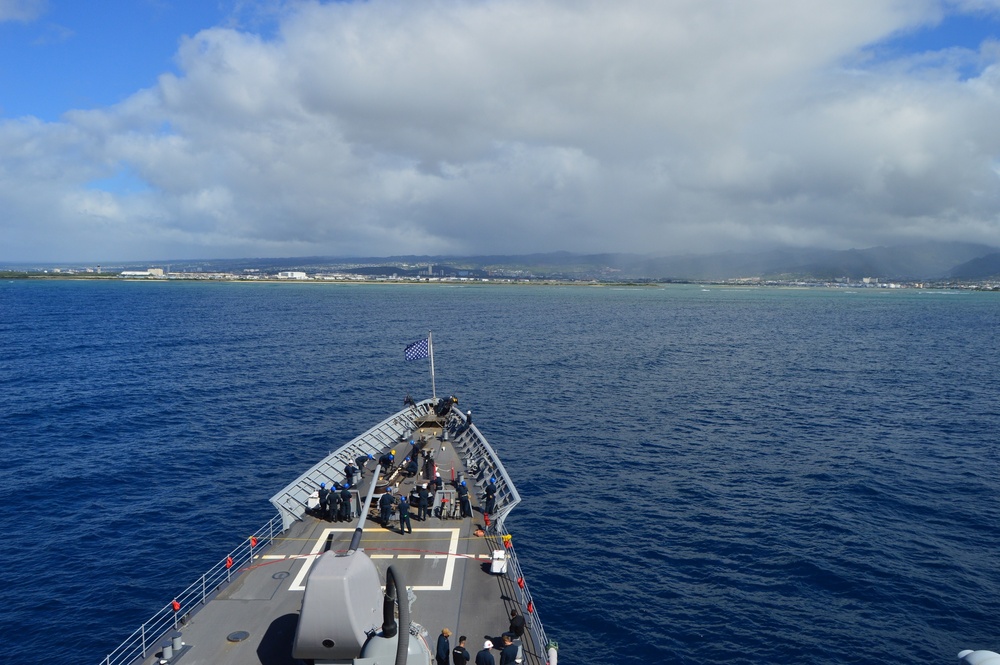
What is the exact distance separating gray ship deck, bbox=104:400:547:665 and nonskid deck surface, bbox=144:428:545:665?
0.04m

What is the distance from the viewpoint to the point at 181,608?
32938 millimetres

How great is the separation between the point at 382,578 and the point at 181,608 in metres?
14.5

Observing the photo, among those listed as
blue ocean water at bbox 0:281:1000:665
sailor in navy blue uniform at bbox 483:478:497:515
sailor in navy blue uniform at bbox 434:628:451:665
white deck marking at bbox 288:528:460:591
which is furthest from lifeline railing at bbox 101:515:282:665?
sailor in navy blue uniform at bbox 483:478:497:515

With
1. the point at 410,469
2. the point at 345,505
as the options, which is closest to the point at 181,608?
the point at 345,505

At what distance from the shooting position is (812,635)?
3062 cm

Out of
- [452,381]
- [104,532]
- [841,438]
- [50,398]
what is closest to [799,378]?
[841,438]

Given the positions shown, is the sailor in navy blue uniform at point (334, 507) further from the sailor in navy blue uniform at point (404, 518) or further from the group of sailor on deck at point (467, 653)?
the group of sailor on deck at point (467, 653)

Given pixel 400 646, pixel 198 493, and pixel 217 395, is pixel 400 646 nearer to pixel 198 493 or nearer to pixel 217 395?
pixel 198 493

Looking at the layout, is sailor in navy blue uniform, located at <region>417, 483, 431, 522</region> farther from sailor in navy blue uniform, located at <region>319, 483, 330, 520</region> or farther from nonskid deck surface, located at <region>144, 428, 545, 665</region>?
sailor in navy blue uniform, located at <region>319, 483, 330, 520</region>

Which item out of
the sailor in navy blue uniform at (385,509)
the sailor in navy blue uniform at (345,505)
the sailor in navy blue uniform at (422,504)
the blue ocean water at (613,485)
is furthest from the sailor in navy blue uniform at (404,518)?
the blue ocean water at (613,485)

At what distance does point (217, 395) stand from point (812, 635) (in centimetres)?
6969

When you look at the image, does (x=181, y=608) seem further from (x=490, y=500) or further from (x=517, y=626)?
(x=517, y=626)

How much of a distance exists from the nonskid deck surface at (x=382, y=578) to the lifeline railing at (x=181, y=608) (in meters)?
0.54

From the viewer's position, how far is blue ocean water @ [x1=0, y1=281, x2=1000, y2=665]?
3189 cm
